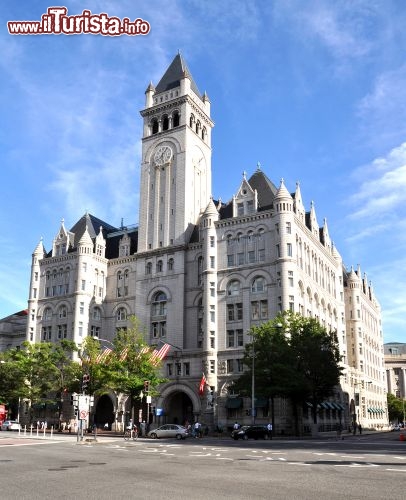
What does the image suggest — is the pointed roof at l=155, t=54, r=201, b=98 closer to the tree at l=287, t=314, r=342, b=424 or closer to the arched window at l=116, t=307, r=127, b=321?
the arched window at l=116, t=307, r=127, b=321

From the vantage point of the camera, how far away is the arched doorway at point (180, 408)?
72.9m

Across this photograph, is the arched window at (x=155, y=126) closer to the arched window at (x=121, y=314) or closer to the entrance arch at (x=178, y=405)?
the arched window at (x=121, y=314)

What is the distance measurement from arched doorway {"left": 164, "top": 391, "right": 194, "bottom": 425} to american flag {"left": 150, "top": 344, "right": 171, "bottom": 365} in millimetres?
6251

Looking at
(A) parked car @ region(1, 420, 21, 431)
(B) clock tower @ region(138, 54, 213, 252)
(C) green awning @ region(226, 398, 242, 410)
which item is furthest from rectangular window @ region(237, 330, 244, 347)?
(A) parked car @ region(1, 420, 21, 431)

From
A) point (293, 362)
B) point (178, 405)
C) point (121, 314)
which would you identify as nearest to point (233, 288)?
point (293, 362)

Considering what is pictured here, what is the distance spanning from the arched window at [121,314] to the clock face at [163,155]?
23.0 m

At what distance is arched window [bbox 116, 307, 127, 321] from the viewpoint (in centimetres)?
8319

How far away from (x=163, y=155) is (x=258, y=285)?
90.1 ft

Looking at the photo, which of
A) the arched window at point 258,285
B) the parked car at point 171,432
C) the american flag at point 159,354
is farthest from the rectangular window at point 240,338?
the parked car at point 171,432

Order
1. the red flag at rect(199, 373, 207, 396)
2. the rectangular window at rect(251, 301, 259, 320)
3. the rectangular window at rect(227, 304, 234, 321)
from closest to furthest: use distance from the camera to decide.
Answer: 1. the red flag at rect(199, 373, 207, 396)
2. the rectangular window at rect(251, 301, 259, 320)
3. the rectangular window at rect(227, 304, 234, 321)

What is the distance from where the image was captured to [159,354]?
68.1 metres

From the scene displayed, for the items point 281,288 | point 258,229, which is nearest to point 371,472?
point 281,288

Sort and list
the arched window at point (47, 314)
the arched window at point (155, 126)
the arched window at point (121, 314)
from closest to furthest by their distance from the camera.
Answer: the arched window at point (121, 314) < the arched window at point (47, 314) < the arched window at point (155, 126)

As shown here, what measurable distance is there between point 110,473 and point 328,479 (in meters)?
7.85
